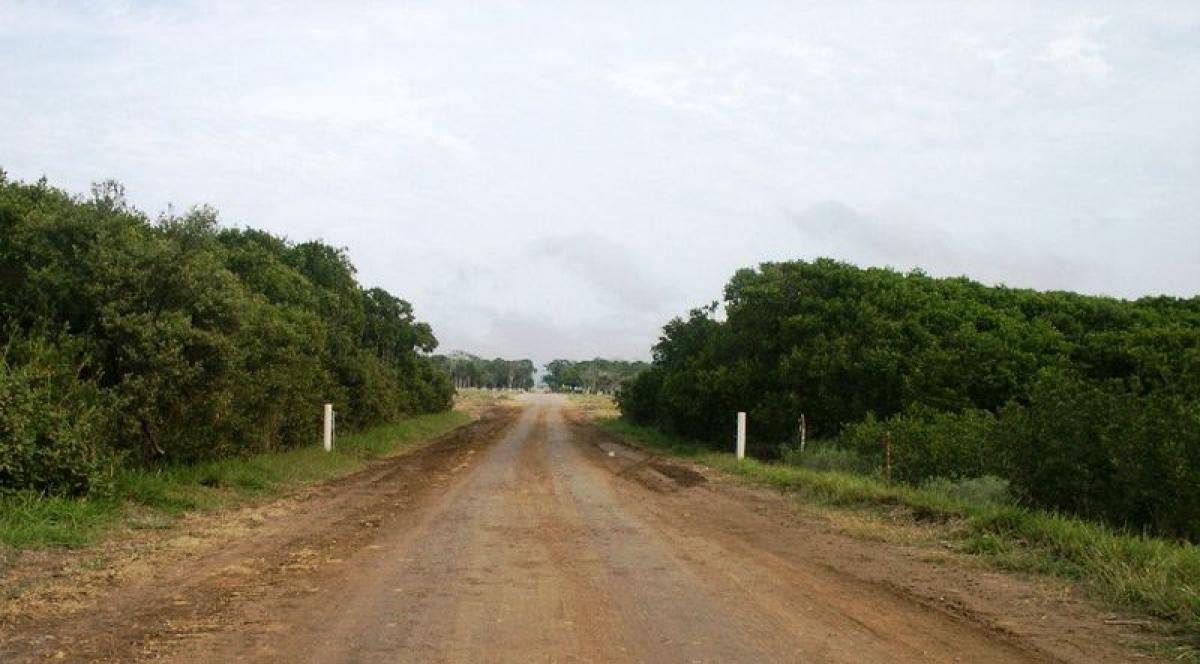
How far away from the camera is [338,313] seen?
112 ft

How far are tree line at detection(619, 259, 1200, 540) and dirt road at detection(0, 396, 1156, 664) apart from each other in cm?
396

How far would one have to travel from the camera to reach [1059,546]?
9.93 meters

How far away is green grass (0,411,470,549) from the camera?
10594 millimetres

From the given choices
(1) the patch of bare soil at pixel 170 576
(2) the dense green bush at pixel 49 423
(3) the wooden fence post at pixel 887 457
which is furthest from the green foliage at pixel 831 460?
(2) the dense green bush at pixel 49 423

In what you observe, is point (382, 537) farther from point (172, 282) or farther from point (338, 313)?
point (338, 313)

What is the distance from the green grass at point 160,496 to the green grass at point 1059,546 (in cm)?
999

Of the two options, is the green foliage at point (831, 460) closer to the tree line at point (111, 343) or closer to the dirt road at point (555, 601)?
the dirt road at point (555, 601)

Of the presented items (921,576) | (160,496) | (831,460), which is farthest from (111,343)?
(831,460)

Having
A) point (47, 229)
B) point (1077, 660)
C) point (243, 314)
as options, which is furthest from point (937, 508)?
point (47, 229)

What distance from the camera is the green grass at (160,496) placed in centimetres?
1059

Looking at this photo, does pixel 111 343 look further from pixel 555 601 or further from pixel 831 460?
pixel 831 460

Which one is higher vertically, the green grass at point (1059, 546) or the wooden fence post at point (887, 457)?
the wooden fence post at point (887, 457)

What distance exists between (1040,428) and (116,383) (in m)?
14.6

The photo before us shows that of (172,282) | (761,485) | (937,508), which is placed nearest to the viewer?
(937,508)
